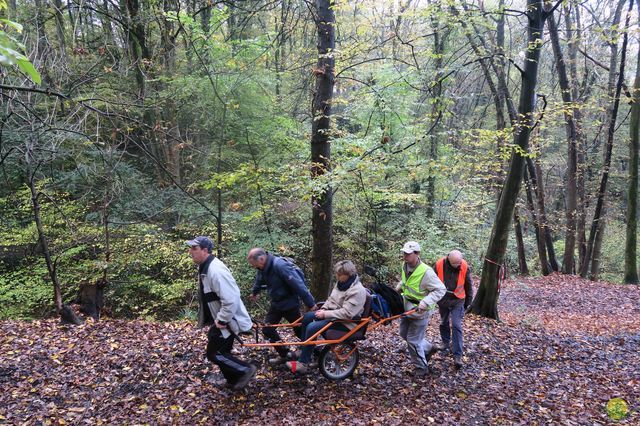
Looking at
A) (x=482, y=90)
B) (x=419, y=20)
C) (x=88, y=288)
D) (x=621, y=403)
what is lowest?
(x=621, y=403)

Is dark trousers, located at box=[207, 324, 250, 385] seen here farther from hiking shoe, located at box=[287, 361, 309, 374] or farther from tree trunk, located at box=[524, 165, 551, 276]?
tree trunk, located at box=[524, 165, 551, 276]

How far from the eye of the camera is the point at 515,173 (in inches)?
368

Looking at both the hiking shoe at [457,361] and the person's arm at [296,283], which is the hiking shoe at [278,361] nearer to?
the person's arm at [296,283]

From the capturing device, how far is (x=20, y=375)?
555 centimetres

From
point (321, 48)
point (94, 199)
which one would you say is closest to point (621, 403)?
point (321, 48)

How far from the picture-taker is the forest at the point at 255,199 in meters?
5.50

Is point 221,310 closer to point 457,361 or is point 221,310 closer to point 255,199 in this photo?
point 457,361

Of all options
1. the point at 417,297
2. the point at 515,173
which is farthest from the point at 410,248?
the point at 515,173

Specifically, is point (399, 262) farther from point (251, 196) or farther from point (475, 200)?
point (475, 200)

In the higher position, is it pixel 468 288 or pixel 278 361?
pixel 468 288

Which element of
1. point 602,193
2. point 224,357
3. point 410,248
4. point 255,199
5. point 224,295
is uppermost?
point 602,193

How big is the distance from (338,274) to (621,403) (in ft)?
13.0

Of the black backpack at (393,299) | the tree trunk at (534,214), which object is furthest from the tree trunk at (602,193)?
the black backpack at (393,299)

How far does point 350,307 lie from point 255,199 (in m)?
A: 7.85
